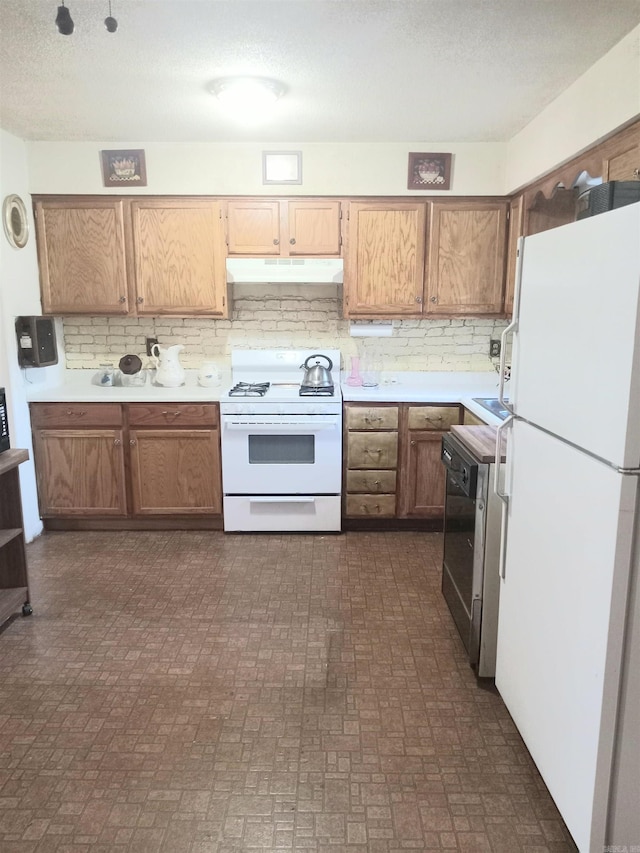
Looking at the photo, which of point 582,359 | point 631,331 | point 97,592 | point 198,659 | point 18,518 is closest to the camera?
point 631,331

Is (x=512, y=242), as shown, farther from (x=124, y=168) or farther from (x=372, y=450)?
(x=124, y=168)

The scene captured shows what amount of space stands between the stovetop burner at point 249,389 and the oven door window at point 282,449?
0.90 feet

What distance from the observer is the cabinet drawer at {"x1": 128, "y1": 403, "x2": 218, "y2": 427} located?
12.2 feet

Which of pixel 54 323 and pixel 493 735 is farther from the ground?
pixel 54 323

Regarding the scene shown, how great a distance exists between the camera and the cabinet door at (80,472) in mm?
3762

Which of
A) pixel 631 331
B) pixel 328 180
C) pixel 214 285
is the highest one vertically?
pixel 328 180

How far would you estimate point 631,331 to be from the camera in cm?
124

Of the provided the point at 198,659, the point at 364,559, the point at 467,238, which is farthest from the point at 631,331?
the point at 467,238

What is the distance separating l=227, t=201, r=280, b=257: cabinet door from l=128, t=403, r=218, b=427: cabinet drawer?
1047 millimetres

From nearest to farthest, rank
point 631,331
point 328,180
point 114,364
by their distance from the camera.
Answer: point 631,331 → point 328,180 → point 114,364

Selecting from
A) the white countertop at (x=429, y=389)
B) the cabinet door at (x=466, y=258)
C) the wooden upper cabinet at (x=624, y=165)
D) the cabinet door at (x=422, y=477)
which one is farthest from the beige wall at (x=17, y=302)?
the wooden upper cabinet at (x=624, y=165)

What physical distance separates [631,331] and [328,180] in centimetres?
292

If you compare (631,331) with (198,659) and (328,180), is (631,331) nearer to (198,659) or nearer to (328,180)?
(198,659)

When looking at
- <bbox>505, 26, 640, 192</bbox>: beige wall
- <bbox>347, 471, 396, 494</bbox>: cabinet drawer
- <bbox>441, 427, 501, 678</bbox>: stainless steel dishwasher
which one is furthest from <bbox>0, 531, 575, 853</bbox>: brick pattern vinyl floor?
<bbox>505, 26, 640, 192</bbox>: beige wall
